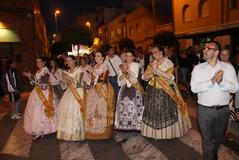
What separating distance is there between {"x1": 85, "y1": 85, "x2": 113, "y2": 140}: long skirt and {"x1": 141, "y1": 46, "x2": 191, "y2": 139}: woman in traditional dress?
0.86 meters

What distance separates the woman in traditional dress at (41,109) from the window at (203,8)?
15630 mm

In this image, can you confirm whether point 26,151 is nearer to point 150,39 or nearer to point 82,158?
point 82,158

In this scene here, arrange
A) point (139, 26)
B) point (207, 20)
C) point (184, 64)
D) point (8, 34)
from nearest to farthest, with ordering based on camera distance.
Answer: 1. point (184, 64)
2. point (8, 34)
3. point (207, 20)
4. point (139, 26)

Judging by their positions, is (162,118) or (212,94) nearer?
(212,94)

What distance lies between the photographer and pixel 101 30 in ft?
188

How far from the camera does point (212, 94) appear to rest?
13.1 ft

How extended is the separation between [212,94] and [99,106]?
2.91 meters

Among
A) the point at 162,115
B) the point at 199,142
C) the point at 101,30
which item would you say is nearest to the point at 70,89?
the point at 162,115

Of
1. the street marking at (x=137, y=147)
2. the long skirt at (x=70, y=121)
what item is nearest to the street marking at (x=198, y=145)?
the street marking at (x=137, y=147)

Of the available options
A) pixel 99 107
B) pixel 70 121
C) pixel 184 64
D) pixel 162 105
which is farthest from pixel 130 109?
pixel 184 64

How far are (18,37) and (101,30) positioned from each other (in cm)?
4152

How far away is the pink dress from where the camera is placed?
21.7 ft

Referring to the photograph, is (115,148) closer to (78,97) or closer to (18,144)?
(78,97)

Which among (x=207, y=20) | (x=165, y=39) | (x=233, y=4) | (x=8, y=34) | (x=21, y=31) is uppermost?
(x=233, y=4)
